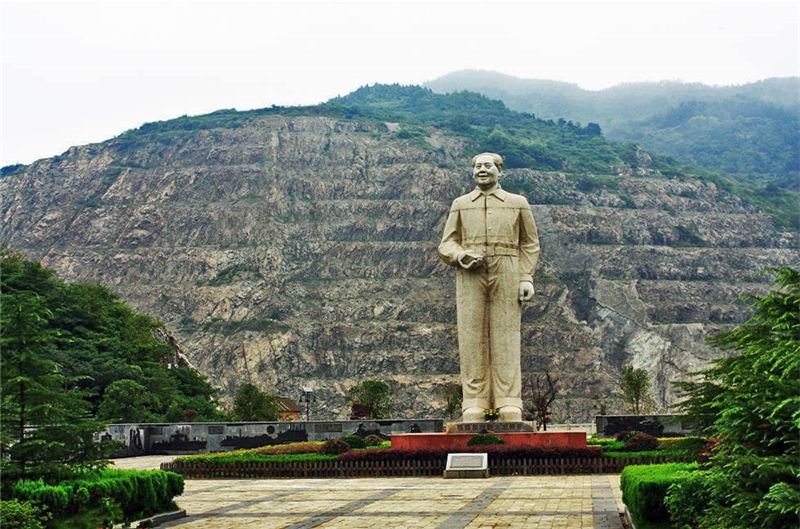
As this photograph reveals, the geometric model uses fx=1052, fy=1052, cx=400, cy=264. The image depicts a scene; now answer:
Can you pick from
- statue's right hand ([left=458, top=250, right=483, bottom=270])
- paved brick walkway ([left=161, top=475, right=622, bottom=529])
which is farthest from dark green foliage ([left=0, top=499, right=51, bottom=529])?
statue's right hand ([left=458, top=250, right=483, bottom=270])

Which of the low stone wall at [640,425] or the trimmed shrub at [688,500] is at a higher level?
the trimmed shrub at [688,500]

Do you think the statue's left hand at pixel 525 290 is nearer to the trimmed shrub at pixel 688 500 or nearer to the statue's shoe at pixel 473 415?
the statue's shoe at pixel 473 415

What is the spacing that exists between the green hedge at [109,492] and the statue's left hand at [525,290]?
38.0ft

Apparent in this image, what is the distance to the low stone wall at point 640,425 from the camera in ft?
102

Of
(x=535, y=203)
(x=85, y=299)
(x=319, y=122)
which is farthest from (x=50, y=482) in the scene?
(x=319, y=122)

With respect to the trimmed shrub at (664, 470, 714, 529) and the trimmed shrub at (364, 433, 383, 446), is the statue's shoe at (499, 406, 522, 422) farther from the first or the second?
the trimmed shrub at (664, 470, 714, 529)

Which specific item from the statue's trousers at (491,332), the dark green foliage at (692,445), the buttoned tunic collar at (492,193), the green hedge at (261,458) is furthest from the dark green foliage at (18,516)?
the buttoned tunic collar at (492,193)

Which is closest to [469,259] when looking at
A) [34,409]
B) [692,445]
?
[34,409]

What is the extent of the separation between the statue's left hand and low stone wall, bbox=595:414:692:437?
8.25 meters

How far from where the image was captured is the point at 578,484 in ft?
62.2

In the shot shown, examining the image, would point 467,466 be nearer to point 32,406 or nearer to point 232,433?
point 32,406

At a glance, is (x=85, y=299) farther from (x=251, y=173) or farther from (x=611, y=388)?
(x=251, y=173)

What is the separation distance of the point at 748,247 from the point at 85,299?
77.8m

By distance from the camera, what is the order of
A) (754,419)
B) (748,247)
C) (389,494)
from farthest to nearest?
(748,247) → (389,494) → (754,419)
